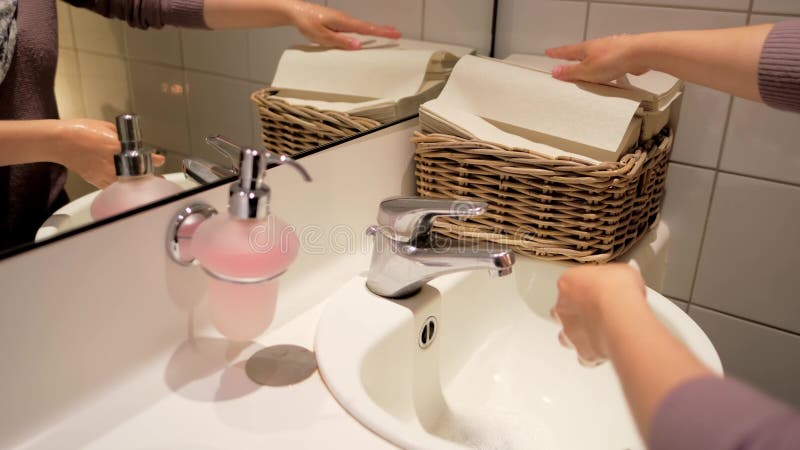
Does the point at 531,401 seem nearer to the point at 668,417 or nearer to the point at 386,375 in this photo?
the point at 386,375

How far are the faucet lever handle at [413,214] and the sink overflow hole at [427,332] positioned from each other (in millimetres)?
112

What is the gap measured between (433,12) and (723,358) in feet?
2.35

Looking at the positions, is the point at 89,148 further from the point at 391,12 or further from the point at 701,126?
the point at 701,126

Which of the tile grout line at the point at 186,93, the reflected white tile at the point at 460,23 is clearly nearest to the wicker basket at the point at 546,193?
the reflected white tile at the point at 460,23

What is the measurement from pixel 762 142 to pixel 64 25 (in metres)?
0.87

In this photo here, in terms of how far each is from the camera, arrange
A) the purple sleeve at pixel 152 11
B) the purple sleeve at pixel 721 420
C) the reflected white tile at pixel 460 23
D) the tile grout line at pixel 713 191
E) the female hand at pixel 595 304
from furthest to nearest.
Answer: the reflected white tile at pixel 460 23 < the tile grout line at pixel 713 191 < the purple sleeve at pixel 152 11 < the female hand at pixel 595 304 < the purple sleeve at pixel 721 420

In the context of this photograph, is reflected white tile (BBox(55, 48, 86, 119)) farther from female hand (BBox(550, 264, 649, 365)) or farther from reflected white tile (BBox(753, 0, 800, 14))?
reflected white tile (BBox(753, 0, 800, 14))

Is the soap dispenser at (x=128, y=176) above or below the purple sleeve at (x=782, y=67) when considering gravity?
below

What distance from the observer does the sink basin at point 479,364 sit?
698mm

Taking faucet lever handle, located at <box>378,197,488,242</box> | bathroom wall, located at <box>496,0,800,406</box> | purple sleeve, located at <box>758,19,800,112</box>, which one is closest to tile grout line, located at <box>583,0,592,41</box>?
bathroom wall, located at <box>496,0,800,406</box>

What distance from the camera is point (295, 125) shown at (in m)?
0.81

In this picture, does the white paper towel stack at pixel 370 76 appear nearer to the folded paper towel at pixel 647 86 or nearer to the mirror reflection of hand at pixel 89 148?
the folded paper towel at pixel 647 86

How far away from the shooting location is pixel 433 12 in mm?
1040

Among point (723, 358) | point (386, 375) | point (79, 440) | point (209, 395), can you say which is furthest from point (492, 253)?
point (723, 358)
